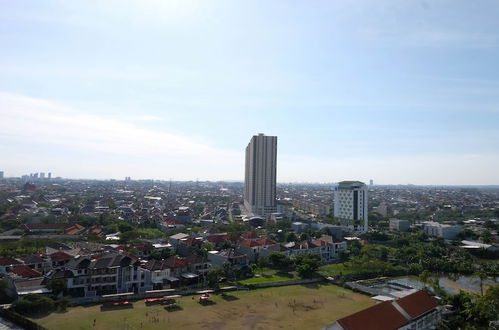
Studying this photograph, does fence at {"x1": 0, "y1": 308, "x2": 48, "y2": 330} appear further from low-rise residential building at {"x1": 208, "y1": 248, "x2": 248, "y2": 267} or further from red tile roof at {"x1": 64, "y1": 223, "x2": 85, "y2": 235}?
red tile roof at {"x1": 64, "y1": 223, "x2": 85, "y2": 235}

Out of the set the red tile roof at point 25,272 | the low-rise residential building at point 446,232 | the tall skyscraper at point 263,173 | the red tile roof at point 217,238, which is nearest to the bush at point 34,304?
the red tile roof at point 25,272

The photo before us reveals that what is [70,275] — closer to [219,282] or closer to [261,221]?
[219,282]

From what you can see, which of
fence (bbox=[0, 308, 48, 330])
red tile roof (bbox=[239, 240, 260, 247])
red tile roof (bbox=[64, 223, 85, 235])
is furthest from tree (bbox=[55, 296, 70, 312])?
red tile roof (bbox=[64, 223, 85, 235])

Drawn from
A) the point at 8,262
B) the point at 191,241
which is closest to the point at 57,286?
the point at 8,262

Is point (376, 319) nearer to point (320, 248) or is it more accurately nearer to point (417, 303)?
point (417, 303)

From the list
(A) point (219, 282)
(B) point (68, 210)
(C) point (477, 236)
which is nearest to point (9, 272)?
(A) point (219, 282)
